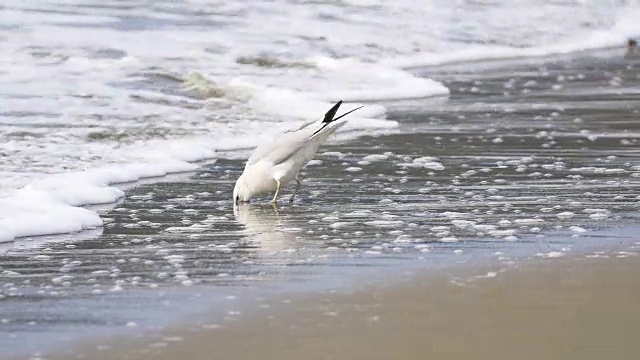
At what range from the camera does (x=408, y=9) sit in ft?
69.1

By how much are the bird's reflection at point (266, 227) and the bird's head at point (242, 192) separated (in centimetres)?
4

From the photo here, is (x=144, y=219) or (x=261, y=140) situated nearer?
(x=144, y=219)

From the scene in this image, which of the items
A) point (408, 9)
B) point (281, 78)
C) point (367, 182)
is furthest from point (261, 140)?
point (408, 9)

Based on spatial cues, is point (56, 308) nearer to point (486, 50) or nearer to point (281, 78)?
point (281, 78)

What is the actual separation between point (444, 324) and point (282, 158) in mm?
3200

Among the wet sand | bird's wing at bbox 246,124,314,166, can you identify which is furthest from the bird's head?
the wet sand

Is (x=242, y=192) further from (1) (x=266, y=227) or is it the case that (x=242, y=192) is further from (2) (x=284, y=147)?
(1) (x=266, y=227)

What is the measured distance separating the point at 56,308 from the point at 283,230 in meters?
1.90

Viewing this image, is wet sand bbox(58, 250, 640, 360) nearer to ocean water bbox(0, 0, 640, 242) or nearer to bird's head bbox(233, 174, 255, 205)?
ocean water bbox(0, 0, 640, 242)

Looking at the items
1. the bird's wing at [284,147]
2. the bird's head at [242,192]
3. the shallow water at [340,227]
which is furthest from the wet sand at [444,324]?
the bird's wing at [284,147]

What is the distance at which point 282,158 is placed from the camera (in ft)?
24.8

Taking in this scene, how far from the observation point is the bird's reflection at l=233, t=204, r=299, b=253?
6.12 meters

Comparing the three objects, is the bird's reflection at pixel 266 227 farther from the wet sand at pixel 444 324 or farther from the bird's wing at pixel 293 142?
the wet sand at pixel 444 324

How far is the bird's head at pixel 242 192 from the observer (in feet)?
24.2
